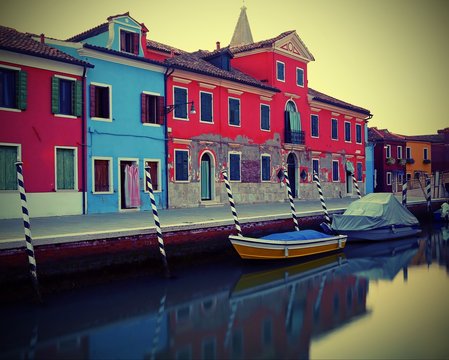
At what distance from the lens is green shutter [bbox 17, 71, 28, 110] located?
1597cm

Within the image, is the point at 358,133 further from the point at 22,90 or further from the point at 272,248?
the point at 22,90

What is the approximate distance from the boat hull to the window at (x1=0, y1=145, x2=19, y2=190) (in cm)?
785

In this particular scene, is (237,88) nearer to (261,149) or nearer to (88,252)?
(261,149)

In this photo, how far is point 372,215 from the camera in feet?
60.6

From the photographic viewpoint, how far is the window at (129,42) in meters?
19.6

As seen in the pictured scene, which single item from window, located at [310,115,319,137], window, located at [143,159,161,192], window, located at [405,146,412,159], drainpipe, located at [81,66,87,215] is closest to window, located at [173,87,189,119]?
window, located at [143,159,161,192]

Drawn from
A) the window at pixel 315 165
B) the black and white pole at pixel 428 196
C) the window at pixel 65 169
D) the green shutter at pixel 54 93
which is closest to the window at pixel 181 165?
the window at pixel 65 169

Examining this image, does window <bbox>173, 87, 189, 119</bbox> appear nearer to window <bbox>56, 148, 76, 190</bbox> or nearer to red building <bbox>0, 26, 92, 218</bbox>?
red building <bbox>0, 26, 92, 218</bbox>

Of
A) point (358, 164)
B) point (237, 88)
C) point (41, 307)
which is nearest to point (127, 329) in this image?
point (41, 307)

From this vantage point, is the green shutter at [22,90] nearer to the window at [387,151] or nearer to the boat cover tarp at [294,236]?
the boat cover tarp at [294,236]

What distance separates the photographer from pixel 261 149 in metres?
26.3

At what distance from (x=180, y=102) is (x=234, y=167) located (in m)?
4.77

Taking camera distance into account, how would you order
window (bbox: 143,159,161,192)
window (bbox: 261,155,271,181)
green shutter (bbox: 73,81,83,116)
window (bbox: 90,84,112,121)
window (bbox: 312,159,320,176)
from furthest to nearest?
window (bbox: 312,159,320,176), window (bbox: 261,155,271,181), window (bbox: 143,159,161,192), window (bbox: 90,84,112,121), green shutter (bbox: 73,81,83,116)

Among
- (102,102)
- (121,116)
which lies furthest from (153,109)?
(102,102)
